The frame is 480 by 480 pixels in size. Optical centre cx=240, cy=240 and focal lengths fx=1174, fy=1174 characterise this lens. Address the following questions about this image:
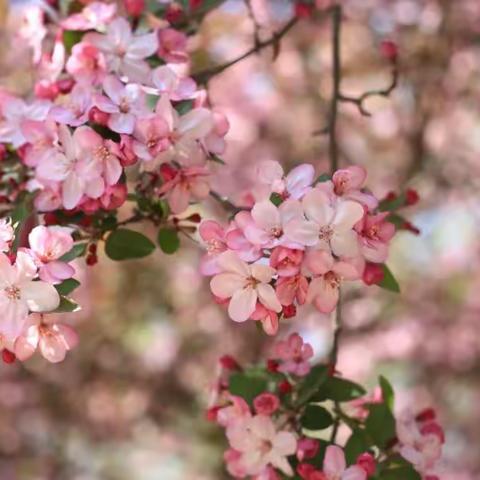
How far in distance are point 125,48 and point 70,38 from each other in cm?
10

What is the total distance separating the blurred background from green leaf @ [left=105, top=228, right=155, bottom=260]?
3.23 ft

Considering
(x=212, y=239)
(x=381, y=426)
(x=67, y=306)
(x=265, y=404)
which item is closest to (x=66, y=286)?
(x=67, y=306)

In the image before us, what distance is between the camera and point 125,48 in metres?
1.15

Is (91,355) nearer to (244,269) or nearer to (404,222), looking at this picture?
(404,222)

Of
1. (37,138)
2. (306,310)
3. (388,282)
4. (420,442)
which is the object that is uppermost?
(37,138)

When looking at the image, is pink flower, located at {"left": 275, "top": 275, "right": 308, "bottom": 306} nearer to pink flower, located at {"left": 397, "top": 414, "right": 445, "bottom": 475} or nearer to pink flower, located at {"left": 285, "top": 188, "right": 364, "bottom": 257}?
pink flower, located at {"left": 285, "top": 188, "right": 364, "bottom": 257}

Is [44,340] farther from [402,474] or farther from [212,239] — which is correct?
[402,474]

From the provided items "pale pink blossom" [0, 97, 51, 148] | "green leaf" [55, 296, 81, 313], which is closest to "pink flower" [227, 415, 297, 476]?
"green leaf" [55, 296, 81, 313]

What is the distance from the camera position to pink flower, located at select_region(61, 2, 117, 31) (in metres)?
1.19

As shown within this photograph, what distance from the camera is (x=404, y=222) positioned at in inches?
48.6

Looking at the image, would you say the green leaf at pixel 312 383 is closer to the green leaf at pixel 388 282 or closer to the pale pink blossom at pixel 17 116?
the green leaf at pixel 388 282

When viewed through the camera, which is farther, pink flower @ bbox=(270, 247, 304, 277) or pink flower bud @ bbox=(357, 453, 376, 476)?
pink flower bud @ bbox=(357, 453, 376, 476)

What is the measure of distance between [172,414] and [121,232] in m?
1.52

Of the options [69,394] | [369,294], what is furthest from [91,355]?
[369,294]
